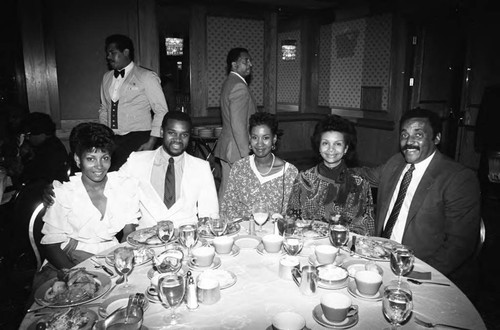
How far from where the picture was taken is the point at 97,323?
115 centimetres

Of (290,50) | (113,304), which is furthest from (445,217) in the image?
(290,50)

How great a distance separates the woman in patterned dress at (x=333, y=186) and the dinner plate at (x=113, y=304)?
4.02 ft

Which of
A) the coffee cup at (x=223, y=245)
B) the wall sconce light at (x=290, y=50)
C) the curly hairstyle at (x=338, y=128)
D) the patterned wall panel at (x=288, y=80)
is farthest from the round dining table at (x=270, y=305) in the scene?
the patterned wall panel at (x=288, y=80)

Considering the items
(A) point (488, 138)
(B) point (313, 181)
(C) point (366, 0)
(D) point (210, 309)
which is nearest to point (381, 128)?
(A) point (488, 138)

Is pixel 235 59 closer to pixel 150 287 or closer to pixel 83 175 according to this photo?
pixel 83 175

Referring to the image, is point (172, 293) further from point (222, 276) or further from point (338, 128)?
point (338, 128)

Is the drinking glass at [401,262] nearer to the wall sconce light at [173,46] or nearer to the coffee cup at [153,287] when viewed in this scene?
the coffee cup at [153,287]

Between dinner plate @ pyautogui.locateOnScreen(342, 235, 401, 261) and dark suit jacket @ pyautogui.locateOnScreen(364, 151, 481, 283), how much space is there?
41cm

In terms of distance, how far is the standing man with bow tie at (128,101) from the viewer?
3654mm

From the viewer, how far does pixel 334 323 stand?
1179 mm

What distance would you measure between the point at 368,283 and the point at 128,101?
3.19m

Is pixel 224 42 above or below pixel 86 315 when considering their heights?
above

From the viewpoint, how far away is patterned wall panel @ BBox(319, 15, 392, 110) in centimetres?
667

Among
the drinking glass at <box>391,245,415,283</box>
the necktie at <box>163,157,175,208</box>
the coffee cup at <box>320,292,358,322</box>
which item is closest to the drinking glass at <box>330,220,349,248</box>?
the drinking glass at <box>391,245,415,283</box>
